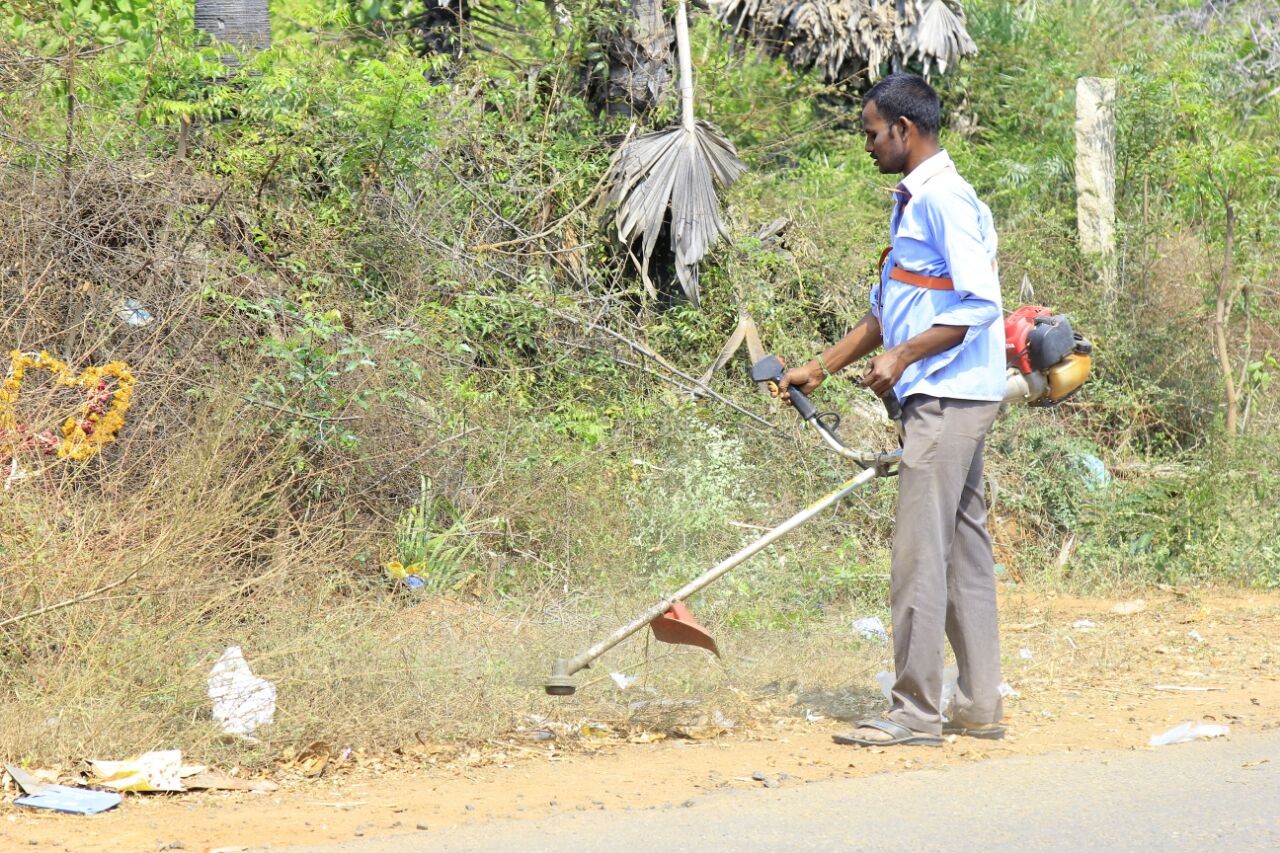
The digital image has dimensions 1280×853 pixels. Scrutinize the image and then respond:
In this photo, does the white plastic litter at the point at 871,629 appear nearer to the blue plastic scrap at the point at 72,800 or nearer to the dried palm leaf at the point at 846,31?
the blue plastic scrap at the point at 72,800

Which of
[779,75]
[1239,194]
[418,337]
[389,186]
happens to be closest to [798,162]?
[779,75]

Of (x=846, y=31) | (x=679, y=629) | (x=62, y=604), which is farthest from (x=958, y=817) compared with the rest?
(x=846, y=31)

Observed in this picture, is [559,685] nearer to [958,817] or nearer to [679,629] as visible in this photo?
[679,629]

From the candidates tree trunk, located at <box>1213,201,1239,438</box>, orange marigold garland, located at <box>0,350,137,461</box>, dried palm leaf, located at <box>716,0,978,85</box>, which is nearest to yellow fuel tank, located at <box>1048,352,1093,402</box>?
orange marigold garland, located at <box>0,350,137,461</box>

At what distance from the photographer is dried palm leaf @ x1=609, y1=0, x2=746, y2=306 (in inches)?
339

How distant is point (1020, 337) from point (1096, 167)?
6.26 meters

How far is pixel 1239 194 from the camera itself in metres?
8.79

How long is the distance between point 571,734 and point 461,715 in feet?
1.31

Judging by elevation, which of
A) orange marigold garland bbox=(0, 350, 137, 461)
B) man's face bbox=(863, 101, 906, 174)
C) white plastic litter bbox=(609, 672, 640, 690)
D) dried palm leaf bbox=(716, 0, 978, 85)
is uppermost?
dried palm leaf bbox=(716, 0, 978, 85)

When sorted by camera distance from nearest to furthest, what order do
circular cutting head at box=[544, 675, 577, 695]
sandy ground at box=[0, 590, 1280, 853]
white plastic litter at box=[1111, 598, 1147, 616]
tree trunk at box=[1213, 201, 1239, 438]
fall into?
sandy ground at box=[0, 590, 1280, 853] → circular cutting head at box=[544, 675, 577, 695] → white plastic litter at box=[1111, 598, 1147, 616] → tree trunk at box=[1213, 201, 1239, 438]

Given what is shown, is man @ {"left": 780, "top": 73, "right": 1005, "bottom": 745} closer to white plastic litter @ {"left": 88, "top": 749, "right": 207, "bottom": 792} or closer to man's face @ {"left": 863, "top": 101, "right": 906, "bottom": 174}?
man's face @ {"left": 863, "top": 101, "right": 906, "bottom": 174}

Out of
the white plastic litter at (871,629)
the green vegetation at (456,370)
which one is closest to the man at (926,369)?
the green vegetation at (456,370)

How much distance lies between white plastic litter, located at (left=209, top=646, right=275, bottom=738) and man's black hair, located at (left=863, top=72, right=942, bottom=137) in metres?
2.76

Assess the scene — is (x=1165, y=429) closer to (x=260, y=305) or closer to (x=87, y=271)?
(x=260, y=305)
